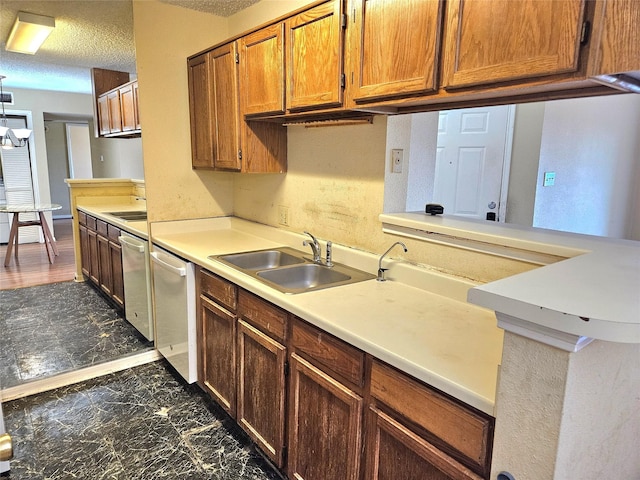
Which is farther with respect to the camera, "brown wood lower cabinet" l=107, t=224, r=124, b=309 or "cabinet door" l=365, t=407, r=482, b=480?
"brown wood lower cabinet" l=107, t=224, r=124, b=309

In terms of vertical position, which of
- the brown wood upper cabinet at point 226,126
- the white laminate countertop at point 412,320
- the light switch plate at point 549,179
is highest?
the brown wood upper cabinet at point 226,126

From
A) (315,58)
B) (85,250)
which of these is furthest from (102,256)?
(315,58)

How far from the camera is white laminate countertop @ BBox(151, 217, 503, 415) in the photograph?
107 centimetres

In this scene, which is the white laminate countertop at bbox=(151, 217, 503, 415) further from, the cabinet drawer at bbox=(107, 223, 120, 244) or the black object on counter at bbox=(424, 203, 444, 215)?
the cabinet drawer at bbox=(107, 223, 120, 244)

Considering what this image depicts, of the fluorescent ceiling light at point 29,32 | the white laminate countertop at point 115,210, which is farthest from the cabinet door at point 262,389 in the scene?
the fluorescent ceiling light at point 29,32

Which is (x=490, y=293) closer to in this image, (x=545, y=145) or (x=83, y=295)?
(x=545, y=145)

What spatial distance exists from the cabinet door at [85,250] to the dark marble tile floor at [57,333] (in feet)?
0.74

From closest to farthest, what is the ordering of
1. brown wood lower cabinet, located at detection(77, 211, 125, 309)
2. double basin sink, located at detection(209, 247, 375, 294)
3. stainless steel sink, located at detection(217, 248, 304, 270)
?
double basin sink, located at detection(209, 247, 375, 294), stainless steel sink, located at detection(217, 248, 304, 270), brown wood lower cabinet, located at detection(77, 211, 125, 309)

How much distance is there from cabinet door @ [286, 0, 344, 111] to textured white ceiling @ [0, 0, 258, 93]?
94 cm

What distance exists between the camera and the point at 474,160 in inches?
A: 118

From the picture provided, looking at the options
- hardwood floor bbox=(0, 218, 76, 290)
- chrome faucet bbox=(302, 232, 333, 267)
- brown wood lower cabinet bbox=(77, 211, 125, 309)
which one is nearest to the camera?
chrome faucet bbox=(302, 232, 333, 267)

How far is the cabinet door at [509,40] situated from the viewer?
1017 mm

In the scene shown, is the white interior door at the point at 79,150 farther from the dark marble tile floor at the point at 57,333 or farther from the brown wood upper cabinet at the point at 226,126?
the brown wood upper cabinet at the point at 226,126

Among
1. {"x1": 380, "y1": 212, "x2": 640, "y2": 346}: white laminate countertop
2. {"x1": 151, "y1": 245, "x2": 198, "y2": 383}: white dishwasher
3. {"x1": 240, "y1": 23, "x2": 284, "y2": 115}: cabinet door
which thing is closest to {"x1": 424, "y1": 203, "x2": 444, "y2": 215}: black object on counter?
{"x1": 380, "y1": 212, "x2": 640, "y2": 346}: white laminate countertop
